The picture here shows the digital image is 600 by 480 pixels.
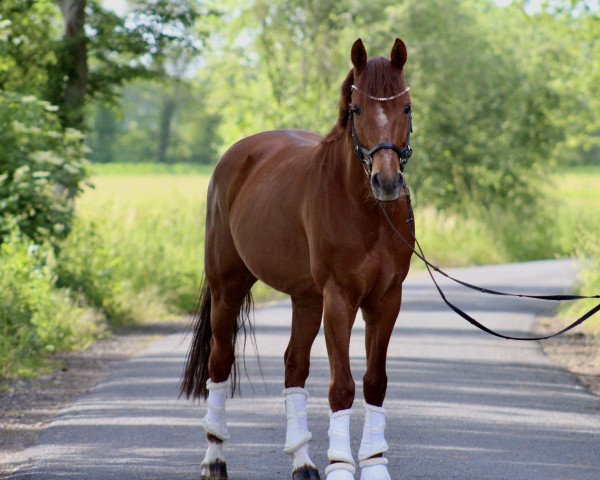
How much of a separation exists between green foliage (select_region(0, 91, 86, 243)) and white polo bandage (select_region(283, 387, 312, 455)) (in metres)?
6.18

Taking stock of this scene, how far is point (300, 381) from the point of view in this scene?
598 cm

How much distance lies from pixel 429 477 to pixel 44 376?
15.6 feet

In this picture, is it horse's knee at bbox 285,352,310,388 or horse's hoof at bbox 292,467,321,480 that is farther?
horse's knee at bbox 285,352,310,388

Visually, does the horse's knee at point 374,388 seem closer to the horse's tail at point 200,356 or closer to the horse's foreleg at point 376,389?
the horse's foreleg at point 376,389

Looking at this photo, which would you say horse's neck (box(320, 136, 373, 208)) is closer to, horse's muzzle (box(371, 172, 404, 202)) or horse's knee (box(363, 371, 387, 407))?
horse's muzzle (box(371, 172, 404, 202))

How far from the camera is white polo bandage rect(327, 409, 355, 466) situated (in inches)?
205

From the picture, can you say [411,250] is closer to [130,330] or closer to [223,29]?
[130,330]

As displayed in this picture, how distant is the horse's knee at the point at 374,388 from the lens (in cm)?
547

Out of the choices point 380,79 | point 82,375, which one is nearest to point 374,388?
point 380,79

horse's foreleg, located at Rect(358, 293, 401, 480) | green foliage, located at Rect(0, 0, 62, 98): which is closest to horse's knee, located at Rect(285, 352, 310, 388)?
horse's foreleg, located at Rect(358, 293, 401, 480)

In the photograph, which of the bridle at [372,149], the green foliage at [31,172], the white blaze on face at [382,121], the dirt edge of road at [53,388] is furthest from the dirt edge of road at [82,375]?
the white blaze on face at [382,121]

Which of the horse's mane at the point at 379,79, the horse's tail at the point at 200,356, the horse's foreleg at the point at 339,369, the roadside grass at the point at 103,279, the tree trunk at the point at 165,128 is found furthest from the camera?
the tree trunk at the point at 165,128

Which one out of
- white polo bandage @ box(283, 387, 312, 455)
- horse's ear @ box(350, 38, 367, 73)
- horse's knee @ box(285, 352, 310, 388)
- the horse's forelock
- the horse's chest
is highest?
horse's ear @ box(350, 38, 367, 73)

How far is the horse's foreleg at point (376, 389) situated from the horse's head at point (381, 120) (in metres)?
0.71
